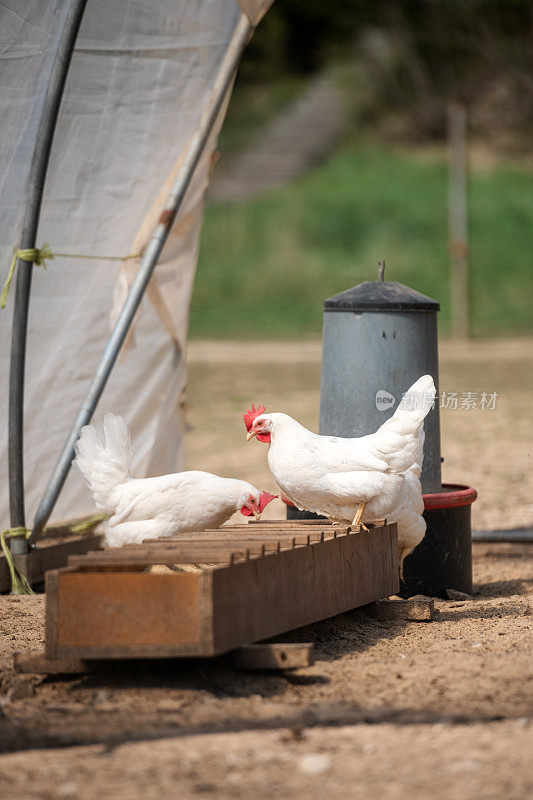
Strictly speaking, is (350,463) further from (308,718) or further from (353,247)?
(353,247)

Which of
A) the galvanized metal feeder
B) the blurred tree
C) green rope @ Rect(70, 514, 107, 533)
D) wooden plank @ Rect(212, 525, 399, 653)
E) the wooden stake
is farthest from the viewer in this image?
the blurred tree

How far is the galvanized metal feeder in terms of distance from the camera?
4875 millimetres

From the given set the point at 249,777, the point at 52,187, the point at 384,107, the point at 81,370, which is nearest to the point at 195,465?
the point at 81,370

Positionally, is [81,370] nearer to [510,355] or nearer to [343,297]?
[343,297]

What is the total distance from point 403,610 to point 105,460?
142 cm

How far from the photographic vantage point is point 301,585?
367 cm

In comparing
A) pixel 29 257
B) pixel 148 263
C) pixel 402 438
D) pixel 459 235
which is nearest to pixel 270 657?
pixel 402 438

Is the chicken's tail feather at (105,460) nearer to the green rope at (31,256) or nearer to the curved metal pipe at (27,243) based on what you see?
the curved metal pipe at (27,243)

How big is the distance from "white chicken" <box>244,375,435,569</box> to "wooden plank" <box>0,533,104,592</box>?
58.0 inches

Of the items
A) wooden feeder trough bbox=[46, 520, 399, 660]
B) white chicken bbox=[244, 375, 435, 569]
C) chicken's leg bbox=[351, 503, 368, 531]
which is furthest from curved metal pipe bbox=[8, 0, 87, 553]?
chicken's leg bbox=[351, 503, 368, 531]

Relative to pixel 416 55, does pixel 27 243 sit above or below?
below

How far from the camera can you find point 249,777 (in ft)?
8.21

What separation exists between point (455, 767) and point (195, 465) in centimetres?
592

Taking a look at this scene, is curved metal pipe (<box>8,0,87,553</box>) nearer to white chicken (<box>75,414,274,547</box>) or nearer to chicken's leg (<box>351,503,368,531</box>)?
white chicken (<box>75,414,274,547</box>)
